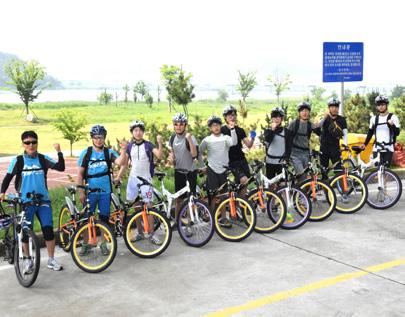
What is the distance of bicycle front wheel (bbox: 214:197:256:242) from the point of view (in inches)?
274

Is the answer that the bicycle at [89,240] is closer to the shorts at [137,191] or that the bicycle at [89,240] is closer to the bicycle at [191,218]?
the shorts at [137,191]

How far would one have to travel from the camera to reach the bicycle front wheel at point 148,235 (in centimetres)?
638

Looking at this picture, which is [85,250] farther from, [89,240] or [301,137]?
[301,137]

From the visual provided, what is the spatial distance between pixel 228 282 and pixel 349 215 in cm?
351

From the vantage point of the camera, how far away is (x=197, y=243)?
6754mm

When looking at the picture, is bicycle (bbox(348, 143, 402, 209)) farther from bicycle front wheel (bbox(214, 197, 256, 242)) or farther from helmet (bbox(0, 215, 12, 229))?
helmet (bbox(0, 215, 12, 229))

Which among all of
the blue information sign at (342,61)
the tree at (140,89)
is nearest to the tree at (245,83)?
the tree at (140,89)

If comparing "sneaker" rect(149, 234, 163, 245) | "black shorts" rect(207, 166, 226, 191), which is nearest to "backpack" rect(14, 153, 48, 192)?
"sneaker" rect(149, 234, 163, 245)

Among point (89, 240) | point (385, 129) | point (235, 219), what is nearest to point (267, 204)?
point (235, 219)

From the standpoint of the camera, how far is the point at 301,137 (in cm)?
820

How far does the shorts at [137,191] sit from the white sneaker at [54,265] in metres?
1.29

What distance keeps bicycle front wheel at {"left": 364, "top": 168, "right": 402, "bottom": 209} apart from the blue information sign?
4056 millimetres

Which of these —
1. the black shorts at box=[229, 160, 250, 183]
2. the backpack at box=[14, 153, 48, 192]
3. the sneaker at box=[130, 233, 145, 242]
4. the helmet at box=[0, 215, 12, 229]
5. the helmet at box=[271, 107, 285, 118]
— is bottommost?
the sneaker at box=[130, 233, 145, 242]

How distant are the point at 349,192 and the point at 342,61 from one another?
4.78 m
